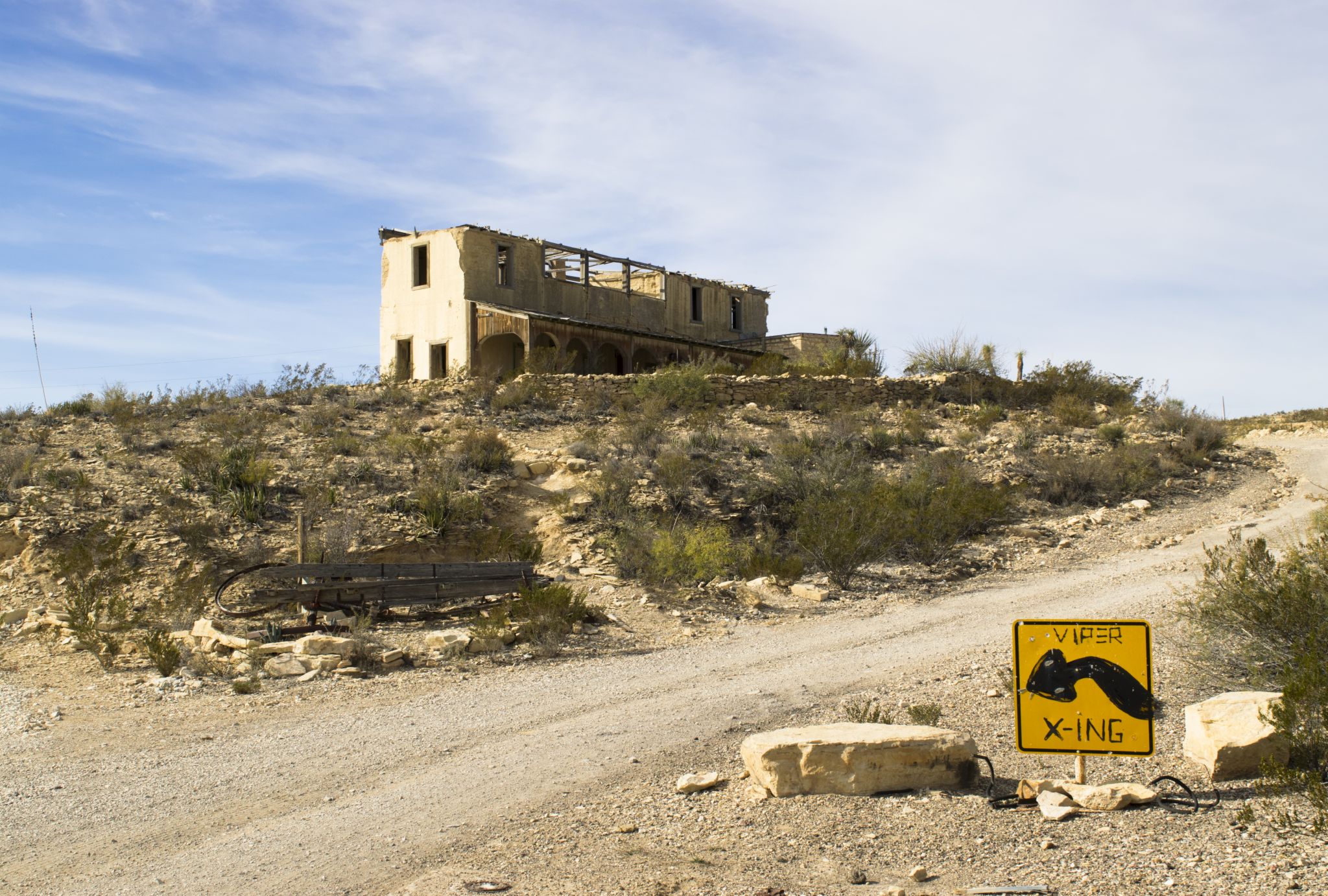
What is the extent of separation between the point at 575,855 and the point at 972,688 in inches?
176

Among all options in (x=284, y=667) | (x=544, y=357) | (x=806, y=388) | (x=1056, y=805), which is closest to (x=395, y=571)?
(x=284, y=667)

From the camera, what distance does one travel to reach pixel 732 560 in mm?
15164

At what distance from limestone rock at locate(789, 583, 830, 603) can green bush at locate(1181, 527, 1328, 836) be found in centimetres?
550

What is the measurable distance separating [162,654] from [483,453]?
9525mm

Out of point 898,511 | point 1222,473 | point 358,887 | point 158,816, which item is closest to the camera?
point 358,887

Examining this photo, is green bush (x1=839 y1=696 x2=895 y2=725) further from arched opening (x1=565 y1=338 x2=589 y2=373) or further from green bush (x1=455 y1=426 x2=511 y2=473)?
arched opening (x1=565 y1=338 x2=589 y2=373)

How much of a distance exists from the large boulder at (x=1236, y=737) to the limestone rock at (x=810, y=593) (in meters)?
7.54

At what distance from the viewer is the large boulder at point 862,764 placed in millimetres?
5844

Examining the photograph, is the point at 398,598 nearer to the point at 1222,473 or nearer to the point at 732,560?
the point at 732,560

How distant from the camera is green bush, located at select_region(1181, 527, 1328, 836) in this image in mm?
5520

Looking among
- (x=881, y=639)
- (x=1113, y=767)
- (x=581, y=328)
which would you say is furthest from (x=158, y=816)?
(x=581, y=328)

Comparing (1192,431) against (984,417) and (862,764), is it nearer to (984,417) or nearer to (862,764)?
(984,417)

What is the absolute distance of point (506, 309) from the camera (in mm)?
27625

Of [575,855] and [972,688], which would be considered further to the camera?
[972,688]
